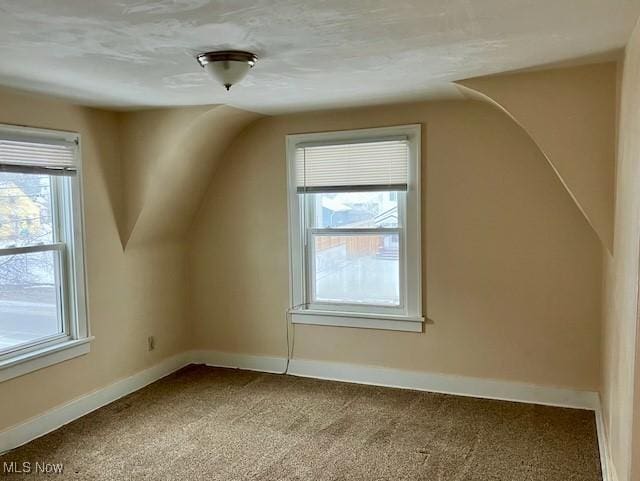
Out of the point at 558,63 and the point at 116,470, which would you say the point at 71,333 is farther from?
the point at 558,63

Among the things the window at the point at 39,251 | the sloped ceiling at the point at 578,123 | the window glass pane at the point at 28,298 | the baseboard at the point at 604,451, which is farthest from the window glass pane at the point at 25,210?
the baseboard at the point at 604,451

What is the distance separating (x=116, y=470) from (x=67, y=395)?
3.02ft

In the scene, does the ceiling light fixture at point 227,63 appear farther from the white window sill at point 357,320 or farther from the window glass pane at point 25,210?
the white window sill at point 357,320

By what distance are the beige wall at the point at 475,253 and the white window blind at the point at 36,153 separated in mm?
1299

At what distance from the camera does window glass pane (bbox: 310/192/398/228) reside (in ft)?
13.8

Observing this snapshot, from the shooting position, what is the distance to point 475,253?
155 inches

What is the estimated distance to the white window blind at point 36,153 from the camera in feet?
10.6

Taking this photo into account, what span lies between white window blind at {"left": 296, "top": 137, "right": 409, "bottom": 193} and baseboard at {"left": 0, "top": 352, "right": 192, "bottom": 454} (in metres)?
1.85

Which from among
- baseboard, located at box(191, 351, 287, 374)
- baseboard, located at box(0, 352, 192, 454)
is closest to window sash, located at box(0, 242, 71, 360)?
baseboard, located at box(0, 352, 192, 454)

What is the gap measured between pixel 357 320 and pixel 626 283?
89.5 inches

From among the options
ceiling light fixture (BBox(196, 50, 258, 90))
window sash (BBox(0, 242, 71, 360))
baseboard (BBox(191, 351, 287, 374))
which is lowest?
baseboard (BBox(191, 351, 287, 374))

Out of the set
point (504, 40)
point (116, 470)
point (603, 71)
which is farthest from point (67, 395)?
point (603, 71)

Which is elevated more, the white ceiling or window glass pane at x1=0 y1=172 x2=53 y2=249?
the white ceiling

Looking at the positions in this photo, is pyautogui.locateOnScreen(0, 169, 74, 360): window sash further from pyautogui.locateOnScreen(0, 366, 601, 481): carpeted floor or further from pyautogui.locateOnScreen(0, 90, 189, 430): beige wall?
pyautogui.locateOnScreen(0, 366, 601, 481): carpeted floor
